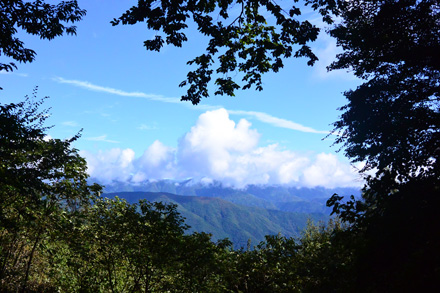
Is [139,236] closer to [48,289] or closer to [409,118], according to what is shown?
[48,289]

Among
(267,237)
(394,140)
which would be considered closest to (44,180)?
(267,237)

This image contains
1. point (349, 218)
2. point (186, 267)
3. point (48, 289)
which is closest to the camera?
point (349, 218)

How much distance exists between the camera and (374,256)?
5.22m

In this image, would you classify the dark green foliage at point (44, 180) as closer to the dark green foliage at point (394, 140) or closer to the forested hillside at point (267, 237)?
the forested hillside at point (267, 237)

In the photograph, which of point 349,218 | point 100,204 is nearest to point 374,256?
point 349,218

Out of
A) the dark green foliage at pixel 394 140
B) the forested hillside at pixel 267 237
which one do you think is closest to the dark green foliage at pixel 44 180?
the forested hillside at pixel 267 237

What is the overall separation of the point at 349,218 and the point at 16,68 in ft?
31.2

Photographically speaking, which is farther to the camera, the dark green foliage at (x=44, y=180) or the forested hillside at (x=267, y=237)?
the dark green foliage at (x=44, y=180)

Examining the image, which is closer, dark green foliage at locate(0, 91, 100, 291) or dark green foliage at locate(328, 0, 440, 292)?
dark green foliage at locate(328, 0, 440, 292)

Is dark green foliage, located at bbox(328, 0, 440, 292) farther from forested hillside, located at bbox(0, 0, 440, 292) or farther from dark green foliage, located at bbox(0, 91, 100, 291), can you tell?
dark green foliage, located at bbox(0, 91, 100, 291)

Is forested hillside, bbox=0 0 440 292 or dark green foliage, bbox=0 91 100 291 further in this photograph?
dark green foliage, bbox=0 91 100 291

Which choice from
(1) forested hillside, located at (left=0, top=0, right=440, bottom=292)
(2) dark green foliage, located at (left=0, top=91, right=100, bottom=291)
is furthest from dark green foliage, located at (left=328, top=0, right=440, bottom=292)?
(2) dark green foliage, located at (left=0, top=91, right=100, bottom=291)

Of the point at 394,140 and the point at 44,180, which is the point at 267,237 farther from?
the point at 44,180

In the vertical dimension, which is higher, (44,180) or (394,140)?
(394,140)
